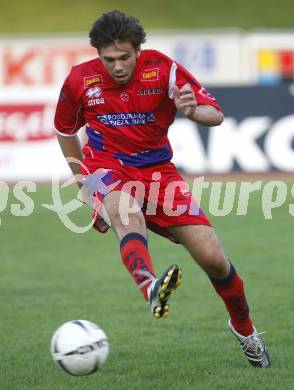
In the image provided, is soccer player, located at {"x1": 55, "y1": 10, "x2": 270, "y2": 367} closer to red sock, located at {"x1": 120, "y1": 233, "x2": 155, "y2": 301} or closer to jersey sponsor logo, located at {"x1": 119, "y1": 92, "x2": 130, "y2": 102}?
jersey sponsor logo, located at {"x1": 119, "y1": 92, "x2": 130, "y2": 102}

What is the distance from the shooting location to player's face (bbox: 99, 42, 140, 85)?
20.0 ft

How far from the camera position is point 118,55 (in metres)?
6.10

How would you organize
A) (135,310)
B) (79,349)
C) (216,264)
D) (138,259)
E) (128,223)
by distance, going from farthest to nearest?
(135,310), (216,264), (128,223), (138,259), (79,349)

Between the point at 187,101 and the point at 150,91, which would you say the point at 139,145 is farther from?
the point at 187,101

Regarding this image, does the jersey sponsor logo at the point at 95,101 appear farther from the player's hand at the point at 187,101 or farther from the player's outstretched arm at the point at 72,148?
the player's hand at the point at 187,101

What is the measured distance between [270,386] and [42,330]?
8.11 feet

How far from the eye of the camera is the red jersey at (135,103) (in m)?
6.41

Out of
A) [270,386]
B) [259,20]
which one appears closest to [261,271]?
[270,386]

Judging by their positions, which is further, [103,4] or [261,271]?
[103,4]

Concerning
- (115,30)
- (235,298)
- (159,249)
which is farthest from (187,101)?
(159,249)

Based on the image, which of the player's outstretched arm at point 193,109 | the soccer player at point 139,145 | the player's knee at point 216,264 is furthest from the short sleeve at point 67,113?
the player's knee at point 216,264

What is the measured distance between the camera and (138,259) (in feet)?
18.9

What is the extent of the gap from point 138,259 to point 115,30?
142 centimetres

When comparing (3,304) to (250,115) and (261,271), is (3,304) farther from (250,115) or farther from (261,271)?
(250,115)
